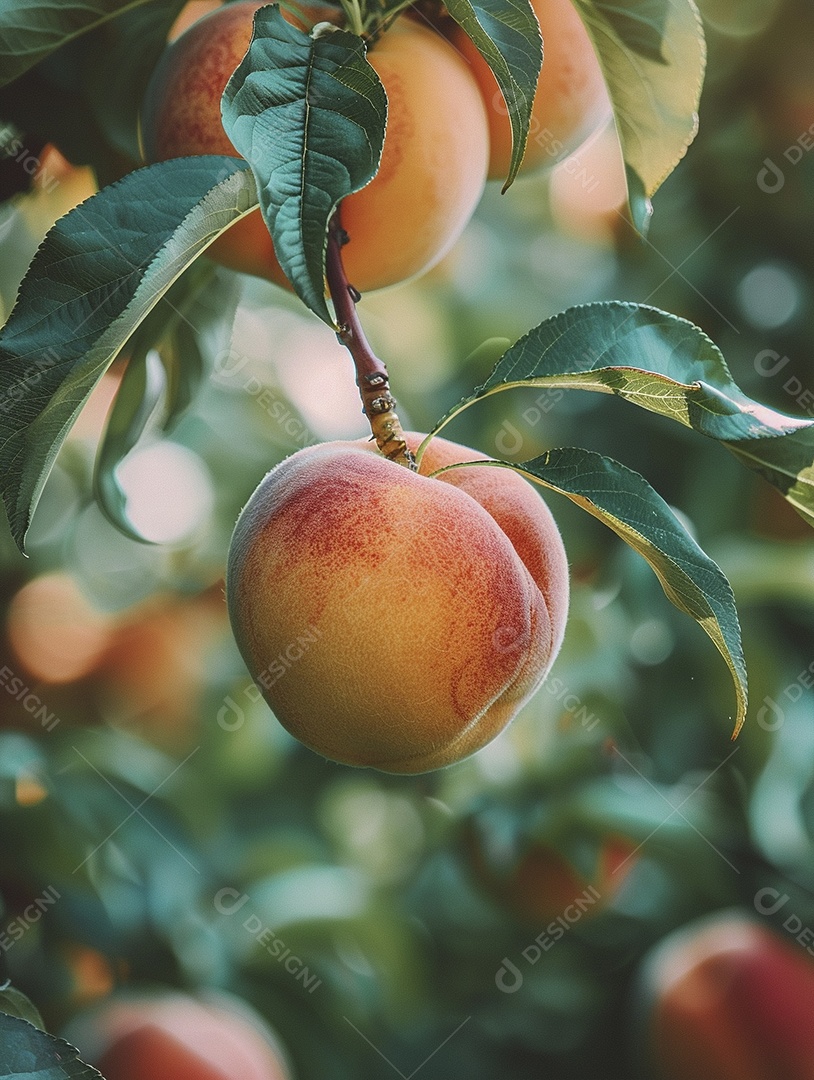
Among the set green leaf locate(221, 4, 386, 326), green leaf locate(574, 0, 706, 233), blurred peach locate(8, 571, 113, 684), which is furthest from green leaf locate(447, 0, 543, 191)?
blurred peach locate(8, 571, 113, 684)

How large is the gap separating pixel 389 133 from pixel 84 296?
21 centimetres

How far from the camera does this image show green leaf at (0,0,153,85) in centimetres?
70

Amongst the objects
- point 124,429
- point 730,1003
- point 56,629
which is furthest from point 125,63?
point 730,1003

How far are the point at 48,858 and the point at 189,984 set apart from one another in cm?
29

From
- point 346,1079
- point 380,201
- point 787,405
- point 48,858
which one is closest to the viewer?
point 380,201

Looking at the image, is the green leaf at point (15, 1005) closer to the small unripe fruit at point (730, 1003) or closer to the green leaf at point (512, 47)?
the green leaf at point (512, 47)

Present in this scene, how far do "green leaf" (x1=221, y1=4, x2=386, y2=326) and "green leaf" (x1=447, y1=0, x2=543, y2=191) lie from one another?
5cm

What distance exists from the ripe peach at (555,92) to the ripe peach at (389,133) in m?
0.02

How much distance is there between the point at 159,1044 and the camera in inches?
47.7

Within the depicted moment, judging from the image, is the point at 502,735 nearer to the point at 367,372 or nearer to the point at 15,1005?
the point at 15,1005

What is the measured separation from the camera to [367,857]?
1.80 meters

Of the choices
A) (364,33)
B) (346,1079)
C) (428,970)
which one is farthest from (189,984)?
(364,33)

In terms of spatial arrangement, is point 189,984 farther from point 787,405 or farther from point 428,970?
point 787,405

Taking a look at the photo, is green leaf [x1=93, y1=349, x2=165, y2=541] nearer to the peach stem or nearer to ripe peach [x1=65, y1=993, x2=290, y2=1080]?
the peach stem
